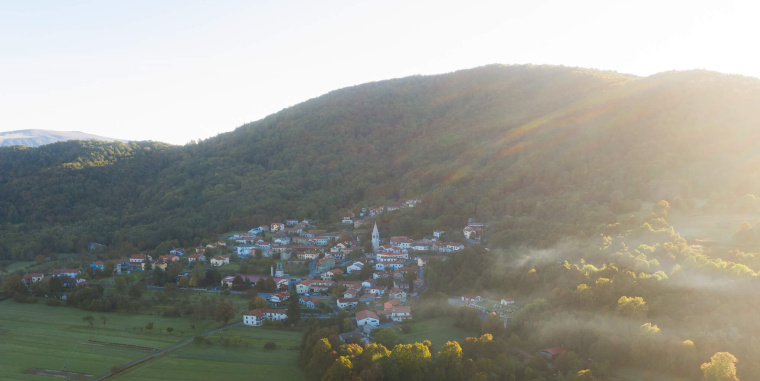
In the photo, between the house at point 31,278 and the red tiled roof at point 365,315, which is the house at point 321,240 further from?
the house at point 31,278

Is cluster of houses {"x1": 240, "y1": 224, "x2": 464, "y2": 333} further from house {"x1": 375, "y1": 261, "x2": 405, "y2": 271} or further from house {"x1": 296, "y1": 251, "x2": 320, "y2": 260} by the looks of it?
house {"x1": 296, "y1": 251, "x2": 320, "y2": 260}

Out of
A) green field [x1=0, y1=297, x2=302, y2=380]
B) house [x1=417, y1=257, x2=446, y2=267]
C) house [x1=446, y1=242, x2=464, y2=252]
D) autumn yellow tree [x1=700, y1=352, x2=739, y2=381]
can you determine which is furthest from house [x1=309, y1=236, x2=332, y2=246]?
autumn yellow tree [x1=700, y1=352, x2=739, y2=381]

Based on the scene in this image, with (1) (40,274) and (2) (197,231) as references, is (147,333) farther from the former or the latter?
(2) (197,231)

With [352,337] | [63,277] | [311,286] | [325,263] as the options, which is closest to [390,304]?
[352,337]

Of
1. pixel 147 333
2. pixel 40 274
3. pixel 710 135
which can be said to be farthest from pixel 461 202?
pixel 40 274

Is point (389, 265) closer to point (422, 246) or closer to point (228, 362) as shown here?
point (422, 246)

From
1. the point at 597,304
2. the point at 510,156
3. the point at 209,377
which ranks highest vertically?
the point at 510,156
